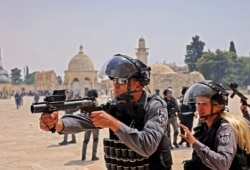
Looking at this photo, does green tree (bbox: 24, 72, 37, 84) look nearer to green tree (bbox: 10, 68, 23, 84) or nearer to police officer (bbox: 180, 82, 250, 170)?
green tree (bbox: 10, 68, 23, 84)

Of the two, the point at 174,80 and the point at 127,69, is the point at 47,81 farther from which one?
the point at 127,69

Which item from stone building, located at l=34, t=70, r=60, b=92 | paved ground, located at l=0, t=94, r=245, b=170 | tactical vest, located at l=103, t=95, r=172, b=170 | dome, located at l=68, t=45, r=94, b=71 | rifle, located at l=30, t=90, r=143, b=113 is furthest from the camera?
stone building, located at l=34, t=70, r=60, b=92

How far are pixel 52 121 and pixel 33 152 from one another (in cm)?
957

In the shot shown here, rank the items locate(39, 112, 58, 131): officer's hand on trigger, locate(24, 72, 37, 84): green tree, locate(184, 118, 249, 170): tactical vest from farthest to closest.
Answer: locate(24, 72, 37, 84): green tree, locate(184, 118, 249, 170): tactical vest, locate(39, 112, 58, 131): officer's hand on trigger

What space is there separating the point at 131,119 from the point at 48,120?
1.85 feet

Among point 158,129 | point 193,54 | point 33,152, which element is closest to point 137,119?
point 158,129

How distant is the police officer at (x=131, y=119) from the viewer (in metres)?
2.77

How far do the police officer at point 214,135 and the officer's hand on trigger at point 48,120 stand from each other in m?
1.00

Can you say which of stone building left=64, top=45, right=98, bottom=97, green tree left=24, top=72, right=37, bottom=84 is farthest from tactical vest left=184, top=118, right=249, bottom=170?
green tree left=24, top=72, right=37, bottom=84

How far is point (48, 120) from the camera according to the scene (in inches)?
106

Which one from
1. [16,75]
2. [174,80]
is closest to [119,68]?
[174,80]

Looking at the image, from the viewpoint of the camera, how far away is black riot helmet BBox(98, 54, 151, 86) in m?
2.96

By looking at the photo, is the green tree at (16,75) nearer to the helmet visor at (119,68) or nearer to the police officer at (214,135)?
the police officer at (214,135)

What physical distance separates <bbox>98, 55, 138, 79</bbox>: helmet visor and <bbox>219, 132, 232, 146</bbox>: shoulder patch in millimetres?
766
